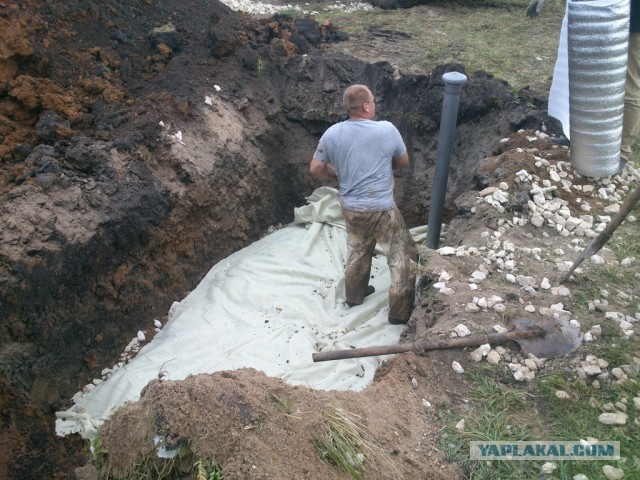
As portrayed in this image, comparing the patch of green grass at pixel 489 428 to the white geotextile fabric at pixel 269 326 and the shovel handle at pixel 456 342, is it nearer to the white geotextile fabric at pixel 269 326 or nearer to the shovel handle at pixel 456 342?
the shovel handle at pixel 456 342

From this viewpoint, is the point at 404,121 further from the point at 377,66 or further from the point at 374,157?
the point at 374,157

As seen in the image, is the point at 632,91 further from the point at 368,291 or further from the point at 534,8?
the point at 534,8

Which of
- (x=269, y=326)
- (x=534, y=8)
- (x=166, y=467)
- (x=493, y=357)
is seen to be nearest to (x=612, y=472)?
(x=493, y=357)

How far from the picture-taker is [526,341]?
11.4ft

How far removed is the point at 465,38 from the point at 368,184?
4.49m

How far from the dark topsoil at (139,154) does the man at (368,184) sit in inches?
43.7

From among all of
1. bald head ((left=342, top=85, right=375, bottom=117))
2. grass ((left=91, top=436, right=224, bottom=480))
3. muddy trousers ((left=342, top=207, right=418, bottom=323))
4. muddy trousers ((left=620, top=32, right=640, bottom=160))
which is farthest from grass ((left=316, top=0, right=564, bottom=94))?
grass ((left=91, top=436, right=224, bottom=480))

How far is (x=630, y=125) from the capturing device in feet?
16.9

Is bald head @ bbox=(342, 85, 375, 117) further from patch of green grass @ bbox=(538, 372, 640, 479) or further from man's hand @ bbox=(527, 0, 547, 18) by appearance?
man's hand @ bbox=(527, 0, 547, 18)

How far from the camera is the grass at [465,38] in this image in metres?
7.00

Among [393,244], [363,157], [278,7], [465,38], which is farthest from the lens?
[278,7]

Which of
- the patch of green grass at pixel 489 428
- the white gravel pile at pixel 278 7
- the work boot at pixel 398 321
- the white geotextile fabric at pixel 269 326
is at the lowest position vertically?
the white geotextile fabric at pixel 269 326

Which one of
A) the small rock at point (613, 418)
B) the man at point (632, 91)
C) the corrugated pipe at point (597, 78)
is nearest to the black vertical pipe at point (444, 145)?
the corrugated pipe at point (597, 78)

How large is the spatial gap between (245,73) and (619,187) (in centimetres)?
396
